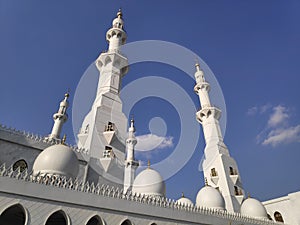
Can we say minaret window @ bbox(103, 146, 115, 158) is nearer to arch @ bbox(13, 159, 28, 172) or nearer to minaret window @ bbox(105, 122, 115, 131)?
minaret window @ bbox(105, 122, 115, 131)

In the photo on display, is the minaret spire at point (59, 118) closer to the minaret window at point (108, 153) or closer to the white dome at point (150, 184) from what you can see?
the minaret window at point (108, 153)

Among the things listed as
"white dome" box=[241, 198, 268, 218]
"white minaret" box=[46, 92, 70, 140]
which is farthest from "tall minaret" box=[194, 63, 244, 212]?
"white minaret" box=[46, 92, 70, 140]

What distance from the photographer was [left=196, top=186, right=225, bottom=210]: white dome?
20109 millimetres

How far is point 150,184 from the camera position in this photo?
17625 mm

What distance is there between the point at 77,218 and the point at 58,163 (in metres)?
3.53

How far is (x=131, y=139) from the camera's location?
30.4m

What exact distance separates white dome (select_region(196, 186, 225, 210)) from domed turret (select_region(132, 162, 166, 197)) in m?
4.56

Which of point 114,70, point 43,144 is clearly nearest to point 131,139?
point 114,70

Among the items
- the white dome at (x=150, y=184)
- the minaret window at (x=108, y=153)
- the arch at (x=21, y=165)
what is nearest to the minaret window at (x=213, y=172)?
the white dome at (x=150, y=184)

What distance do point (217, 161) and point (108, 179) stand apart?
1427 centimetres

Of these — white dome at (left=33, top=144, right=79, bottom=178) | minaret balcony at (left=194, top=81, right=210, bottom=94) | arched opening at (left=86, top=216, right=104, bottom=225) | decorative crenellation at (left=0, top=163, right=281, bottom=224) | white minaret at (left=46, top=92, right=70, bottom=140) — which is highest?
minaret balcony at (left=194, top=81, right=210, bottom=94)

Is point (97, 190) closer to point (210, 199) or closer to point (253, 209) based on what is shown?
point (210, 199)

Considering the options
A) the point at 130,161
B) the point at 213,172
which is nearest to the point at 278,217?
the point at 213,172

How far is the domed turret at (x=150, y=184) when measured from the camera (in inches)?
690
